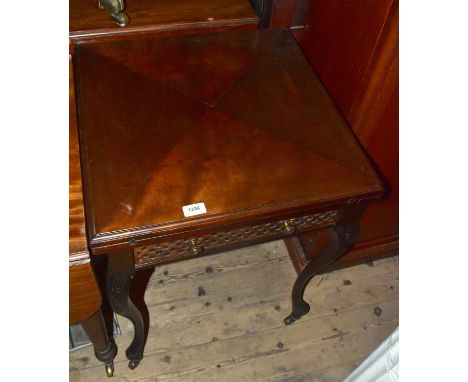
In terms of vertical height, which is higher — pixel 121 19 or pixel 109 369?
pixel 121 19

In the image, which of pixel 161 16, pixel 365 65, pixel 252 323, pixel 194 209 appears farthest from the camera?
pixel 252 323

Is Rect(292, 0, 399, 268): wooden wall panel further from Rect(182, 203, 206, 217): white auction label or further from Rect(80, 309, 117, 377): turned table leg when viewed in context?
Rect(80, 309, 117, 377): turned table leg

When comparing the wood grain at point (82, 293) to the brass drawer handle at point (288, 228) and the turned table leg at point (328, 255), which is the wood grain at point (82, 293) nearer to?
the brass drawer handle at point (288, 228)

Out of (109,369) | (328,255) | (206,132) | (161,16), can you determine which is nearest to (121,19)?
(161,16)

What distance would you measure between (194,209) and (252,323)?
3.11 feet

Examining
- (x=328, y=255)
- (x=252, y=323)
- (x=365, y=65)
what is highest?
(x=365, y=65)

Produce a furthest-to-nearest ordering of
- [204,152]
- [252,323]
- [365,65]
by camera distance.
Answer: [252,323] → [365,65] → [204,152]

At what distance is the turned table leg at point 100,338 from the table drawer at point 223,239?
24 centimetres

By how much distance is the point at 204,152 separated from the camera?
119cm

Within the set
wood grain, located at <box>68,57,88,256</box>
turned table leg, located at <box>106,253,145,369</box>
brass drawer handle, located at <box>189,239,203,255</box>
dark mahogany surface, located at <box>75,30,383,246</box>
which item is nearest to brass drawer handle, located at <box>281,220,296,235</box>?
dark mahogany surface, located at <box>75,30,383,246</box>

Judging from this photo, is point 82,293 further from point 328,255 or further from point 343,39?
point 343,39

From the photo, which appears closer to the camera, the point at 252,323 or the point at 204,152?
the point at 204,152

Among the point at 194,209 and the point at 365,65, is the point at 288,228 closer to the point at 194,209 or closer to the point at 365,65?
the point at 194,209
